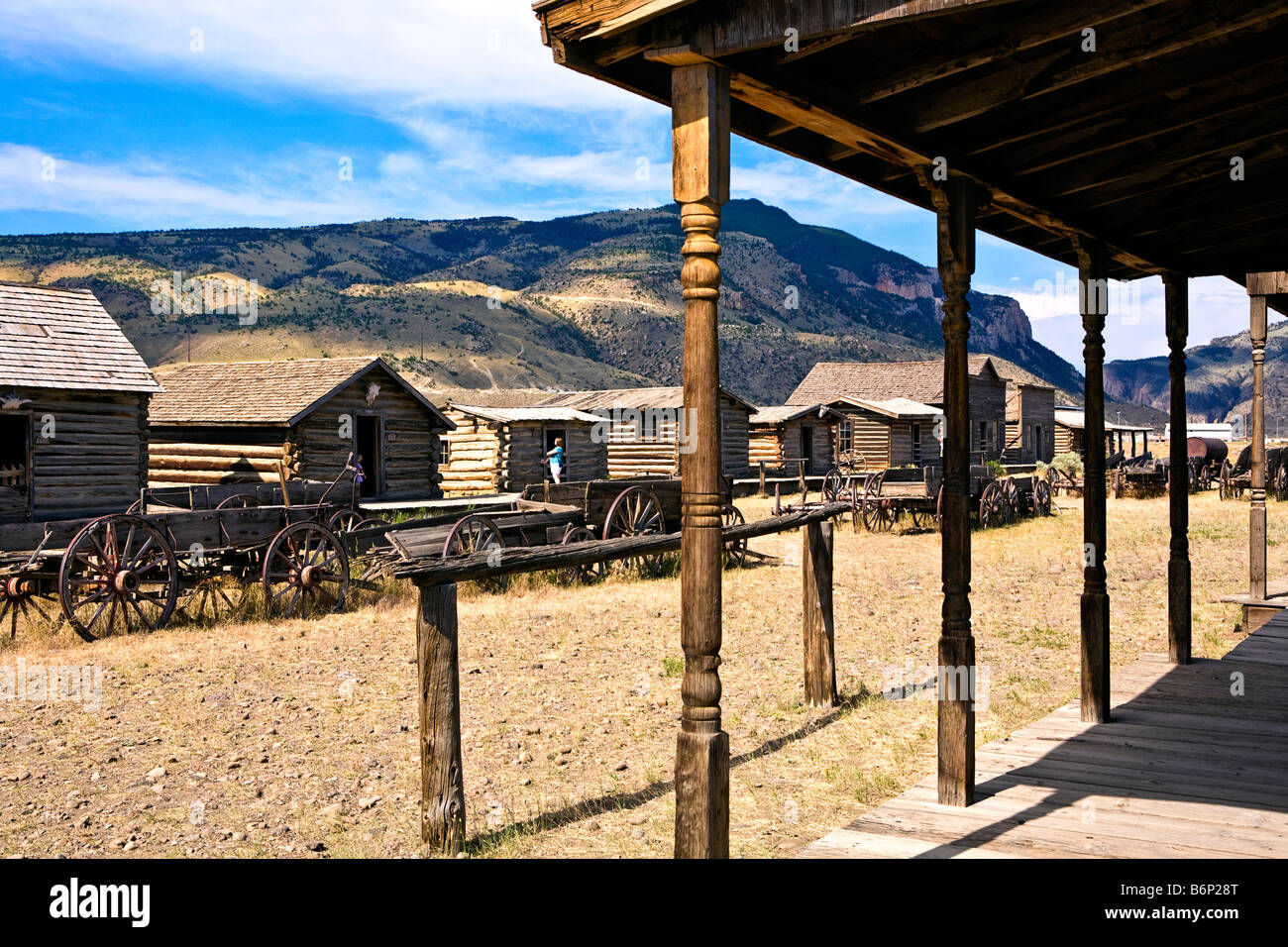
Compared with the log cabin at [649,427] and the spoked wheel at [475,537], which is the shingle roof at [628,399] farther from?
the spoked wheel at [475,537]

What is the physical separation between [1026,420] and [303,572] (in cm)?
4698

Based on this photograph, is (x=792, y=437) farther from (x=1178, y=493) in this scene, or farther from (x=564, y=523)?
(x=1178, y=493)

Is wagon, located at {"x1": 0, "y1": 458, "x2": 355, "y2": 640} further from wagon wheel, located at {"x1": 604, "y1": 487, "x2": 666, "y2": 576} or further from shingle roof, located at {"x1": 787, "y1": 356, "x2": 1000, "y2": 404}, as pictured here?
shingle roof, located at {"x1": 787, "y1": 356, "x2": 1000, "y2": 404}

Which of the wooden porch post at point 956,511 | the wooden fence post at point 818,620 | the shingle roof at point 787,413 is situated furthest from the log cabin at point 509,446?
the wooden porch post at point 956,511

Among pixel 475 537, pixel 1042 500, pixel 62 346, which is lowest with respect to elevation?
pixel 475 537

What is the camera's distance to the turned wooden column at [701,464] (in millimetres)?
3311

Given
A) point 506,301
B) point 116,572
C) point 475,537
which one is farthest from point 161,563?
point 506,301

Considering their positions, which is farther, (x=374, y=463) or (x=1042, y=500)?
(x=1042, y=500)

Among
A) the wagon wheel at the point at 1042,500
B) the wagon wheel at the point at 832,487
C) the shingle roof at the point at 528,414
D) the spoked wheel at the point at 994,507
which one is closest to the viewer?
the spoked wheel at the point at 994,507

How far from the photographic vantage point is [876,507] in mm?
22141

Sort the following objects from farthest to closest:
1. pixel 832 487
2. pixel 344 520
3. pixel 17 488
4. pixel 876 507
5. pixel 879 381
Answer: pixel 879 381
pixel 832 487
pixel 876 507
pixel 17 488
pixel 344 520

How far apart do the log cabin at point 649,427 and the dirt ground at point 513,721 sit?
1889 centimetres

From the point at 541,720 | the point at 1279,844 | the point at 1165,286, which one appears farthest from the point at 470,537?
the point at 1279,844

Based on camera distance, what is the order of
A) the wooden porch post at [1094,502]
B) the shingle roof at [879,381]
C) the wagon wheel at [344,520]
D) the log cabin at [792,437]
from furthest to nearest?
1. the shingle roof at [879,381]
2. the log cabin at [792,437]
3. the wagon wheel at [344,520]
4. the wooden porch post at [1094,502]
